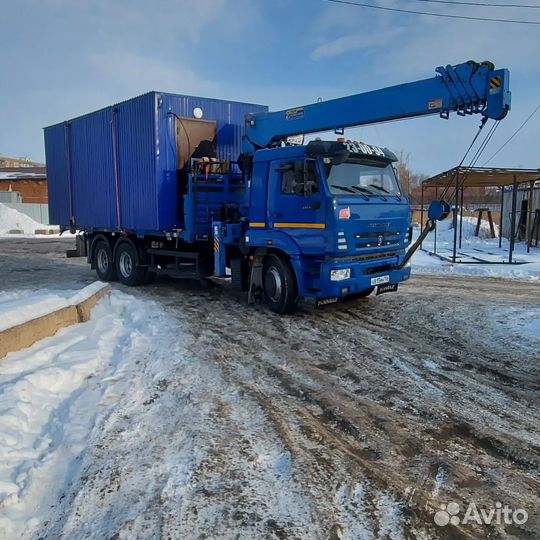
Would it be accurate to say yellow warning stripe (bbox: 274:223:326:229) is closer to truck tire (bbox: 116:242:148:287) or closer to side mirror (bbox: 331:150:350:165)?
side mirror (bbox: 331:150:350:165)

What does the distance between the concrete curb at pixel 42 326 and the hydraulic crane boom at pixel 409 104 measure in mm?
4767

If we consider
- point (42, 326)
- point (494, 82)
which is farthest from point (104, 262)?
point (494, 82)

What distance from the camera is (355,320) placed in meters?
7.90

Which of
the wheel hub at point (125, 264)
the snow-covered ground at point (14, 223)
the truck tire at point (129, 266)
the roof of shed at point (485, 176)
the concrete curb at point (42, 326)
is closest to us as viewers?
the concrete curb at point (42, 326)

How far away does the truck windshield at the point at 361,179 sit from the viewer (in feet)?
24.8

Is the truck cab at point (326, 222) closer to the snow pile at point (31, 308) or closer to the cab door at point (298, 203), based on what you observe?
the cab door at point (298, 203)

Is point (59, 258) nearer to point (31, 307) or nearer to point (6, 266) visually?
point (6, 266)

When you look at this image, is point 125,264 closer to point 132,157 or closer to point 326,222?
point 132,157

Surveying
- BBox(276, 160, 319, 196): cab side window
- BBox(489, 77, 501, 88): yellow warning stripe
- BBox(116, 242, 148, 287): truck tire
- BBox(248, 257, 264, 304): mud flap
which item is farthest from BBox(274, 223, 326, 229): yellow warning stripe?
BBox(116, 242, 148, 287): truck tire

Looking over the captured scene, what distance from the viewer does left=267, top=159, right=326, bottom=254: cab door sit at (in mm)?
7473

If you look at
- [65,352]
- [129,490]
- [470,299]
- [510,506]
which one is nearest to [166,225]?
[65,352]

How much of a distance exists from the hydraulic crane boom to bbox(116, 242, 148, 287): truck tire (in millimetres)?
4195

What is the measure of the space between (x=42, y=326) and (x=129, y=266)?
18.2ft

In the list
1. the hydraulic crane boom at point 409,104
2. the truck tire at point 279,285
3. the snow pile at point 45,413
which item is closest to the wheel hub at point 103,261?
the hydraulic crane boom at point 409,104
